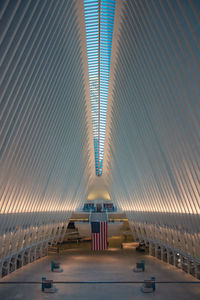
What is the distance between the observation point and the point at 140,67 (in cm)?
1516

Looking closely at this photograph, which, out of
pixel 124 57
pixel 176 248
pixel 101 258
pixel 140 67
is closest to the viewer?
pixel 140 67

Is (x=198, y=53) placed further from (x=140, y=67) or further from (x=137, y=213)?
(x=137, y=213)

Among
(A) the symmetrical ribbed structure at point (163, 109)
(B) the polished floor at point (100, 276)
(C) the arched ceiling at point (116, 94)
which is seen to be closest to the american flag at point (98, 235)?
(B) the polished floor at point (100, 276)

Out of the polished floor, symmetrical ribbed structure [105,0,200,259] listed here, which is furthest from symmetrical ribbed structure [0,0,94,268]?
symmetrical ribbed structure [105,0,200,259]

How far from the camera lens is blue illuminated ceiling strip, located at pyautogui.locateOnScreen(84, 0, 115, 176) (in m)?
16.9

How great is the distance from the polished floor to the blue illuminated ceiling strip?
15.4 metres

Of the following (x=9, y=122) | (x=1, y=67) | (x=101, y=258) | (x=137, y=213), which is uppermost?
(x=1, y=67)

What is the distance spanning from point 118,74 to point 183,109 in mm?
9730

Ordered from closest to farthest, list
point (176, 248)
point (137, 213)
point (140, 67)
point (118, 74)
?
point (140, 67)
point (118, 74)
point (176, 248)
point (137, 213)

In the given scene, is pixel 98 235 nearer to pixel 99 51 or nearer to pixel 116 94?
pixel 116 94

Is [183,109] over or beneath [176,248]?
over

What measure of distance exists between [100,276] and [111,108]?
15843 millimetres

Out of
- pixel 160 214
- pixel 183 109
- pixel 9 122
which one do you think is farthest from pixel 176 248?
pixel 9 122

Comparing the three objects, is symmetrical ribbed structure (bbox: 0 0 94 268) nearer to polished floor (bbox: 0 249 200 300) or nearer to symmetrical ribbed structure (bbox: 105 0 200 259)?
polished floor (bbox: 0 249 200 300)
